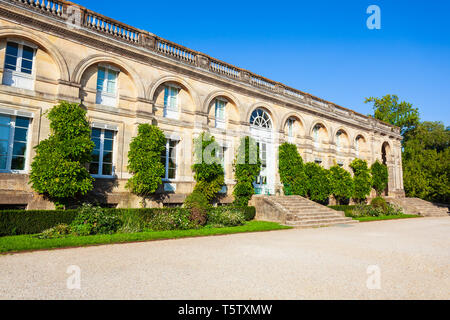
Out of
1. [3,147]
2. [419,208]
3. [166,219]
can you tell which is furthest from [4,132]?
[419,208]

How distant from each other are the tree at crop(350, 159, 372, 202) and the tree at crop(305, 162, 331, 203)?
15.0ft

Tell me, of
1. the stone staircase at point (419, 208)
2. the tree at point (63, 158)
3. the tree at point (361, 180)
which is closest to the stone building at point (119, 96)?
the tree at point (63, 158)

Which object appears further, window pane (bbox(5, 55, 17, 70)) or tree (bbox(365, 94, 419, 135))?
tree (bbox(365, 94, 419, 135))

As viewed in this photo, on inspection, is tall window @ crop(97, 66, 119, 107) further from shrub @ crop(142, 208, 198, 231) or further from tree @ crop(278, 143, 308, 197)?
tree @ crop(278, 143, 308, 197)

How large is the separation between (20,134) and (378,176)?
88.3 feet

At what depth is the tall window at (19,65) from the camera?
10977 mm

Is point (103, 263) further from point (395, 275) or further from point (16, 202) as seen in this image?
point (16, 202)

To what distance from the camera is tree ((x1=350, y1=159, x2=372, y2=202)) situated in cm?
2377

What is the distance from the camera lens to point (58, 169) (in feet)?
34.8

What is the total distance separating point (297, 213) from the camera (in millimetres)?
15062

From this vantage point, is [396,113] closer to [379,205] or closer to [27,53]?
[379,205]

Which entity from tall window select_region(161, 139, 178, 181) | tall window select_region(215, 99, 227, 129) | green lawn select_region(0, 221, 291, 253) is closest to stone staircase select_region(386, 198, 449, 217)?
tall window select_region(215, 99, 227, 129)

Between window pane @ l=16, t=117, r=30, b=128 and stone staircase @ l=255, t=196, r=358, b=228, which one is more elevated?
window pane @ l=16, t=117, r=30, b=128

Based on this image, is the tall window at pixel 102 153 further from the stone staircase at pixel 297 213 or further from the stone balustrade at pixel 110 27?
the stone staircase at pixel 297 213
